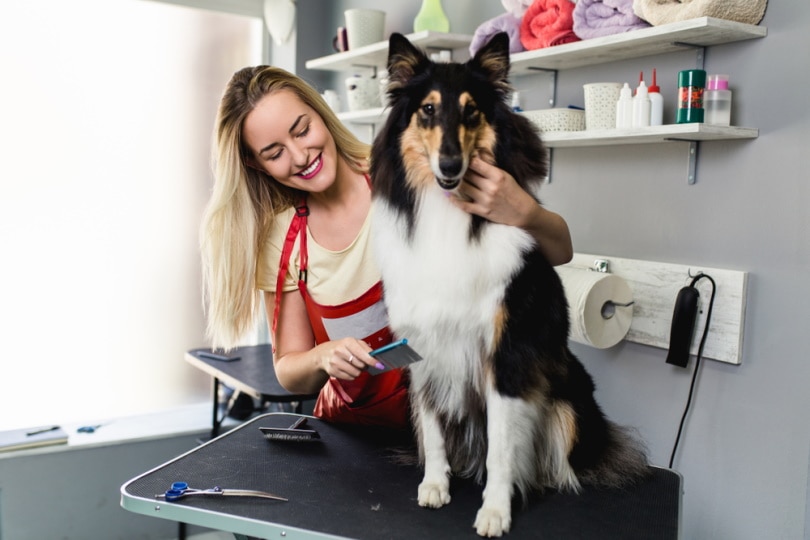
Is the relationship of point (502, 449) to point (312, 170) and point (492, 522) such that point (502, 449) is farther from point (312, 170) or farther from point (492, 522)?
point (312, 170)

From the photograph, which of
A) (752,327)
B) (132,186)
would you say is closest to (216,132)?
(752,327)

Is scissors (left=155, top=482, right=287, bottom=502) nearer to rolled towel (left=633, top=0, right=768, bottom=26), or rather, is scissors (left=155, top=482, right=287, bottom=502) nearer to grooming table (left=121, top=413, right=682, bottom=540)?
grooming table (left=121, top=413, right=682, bottom=540)

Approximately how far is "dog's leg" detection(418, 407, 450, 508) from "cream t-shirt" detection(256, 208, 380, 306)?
44cm

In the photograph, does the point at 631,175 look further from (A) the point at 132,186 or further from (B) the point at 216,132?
(A) the point at 132,186

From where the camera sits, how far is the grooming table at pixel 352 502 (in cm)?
135

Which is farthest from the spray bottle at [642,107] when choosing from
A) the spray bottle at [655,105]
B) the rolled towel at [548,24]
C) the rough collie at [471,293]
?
the rough collie at [471,293]

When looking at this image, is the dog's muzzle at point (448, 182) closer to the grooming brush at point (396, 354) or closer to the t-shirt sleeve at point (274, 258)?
the grooming brush at point (396, 354)

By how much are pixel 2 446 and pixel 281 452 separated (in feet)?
6.37

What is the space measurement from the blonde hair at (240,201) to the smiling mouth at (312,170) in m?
0.15

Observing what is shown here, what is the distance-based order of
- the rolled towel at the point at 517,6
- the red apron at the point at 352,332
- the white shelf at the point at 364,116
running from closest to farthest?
the red apron at the point at 352,332, the rolled towel at the point at 517,6, the white shelf at the point at 364,116

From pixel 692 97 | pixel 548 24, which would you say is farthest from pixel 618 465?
pixel 548 24

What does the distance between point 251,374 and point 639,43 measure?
1.88m

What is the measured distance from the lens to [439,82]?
141 centimetres

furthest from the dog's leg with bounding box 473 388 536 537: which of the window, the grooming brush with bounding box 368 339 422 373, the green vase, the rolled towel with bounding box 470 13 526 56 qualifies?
the window
